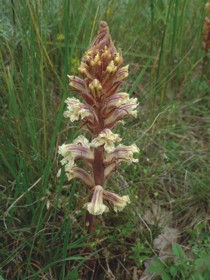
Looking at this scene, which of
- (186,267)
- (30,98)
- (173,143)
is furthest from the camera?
A: (173,143)

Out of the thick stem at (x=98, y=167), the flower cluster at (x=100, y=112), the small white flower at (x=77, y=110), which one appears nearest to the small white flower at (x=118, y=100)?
the flower cluster at (x=100, y=112)

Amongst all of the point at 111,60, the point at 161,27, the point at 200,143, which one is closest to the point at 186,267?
the point at 111,60

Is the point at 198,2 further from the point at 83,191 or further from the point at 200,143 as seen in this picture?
the point at 83,191

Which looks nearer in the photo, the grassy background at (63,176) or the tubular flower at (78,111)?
the tubular flower at (78,111)

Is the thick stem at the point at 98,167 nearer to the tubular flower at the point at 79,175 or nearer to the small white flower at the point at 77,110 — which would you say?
the tubular flower at the point at 79,175

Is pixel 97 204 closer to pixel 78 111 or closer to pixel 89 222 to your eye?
pixel 89 222

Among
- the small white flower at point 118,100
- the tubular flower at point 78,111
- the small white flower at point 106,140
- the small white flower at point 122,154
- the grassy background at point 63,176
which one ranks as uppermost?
the small white flower at point 118,100

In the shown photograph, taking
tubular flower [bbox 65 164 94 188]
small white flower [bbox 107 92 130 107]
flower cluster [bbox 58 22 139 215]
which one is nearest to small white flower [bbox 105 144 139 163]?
flower cluster [bbox 58 22 139 215]
